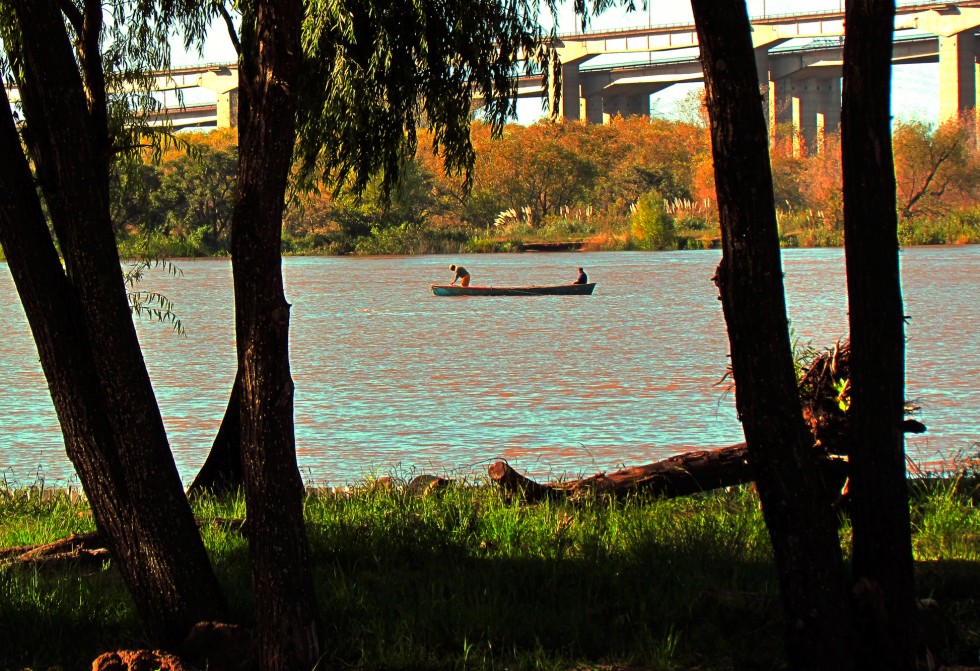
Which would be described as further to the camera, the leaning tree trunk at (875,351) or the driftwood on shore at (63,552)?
the driftwood on shore at (63,552)

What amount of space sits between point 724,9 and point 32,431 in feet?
25.6

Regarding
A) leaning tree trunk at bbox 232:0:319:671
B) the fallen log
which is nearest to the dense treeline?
the fallen log

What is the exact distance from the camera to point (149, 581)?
12.3 feet

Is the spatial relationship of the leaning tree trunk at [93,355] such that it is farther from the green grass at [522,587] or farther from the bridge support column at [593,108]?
the bridge support column at [593,108]

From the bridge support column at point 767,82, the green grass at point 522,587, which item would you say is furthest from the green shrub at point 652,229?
the green grass at point 522,587

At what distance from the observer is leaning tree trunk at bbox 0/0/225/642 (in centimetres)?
370

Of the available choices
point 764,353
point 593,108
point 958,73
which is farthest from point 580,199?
point 764,353

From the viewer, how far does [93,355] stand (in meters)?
3.74

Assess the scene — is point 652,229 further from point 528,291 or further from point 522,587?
point 522,587

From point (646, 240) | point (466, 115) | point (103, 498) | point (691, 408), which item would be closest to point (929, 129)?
point (646, 240)

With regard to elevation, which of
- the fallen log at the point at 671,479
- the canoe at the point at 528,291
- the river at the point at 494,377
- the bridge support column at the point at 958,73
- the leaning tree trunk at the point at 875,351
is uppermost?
the bridge support column at the point at 958,73

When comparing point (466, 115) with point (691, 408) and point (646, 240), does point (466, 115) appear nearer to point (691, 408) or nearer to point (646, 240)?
point (691, 408)

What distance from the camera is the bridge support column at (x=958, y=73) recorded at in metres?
71.1

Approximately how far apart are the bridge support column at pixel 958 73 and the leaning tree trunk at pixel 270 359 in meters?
72.2
